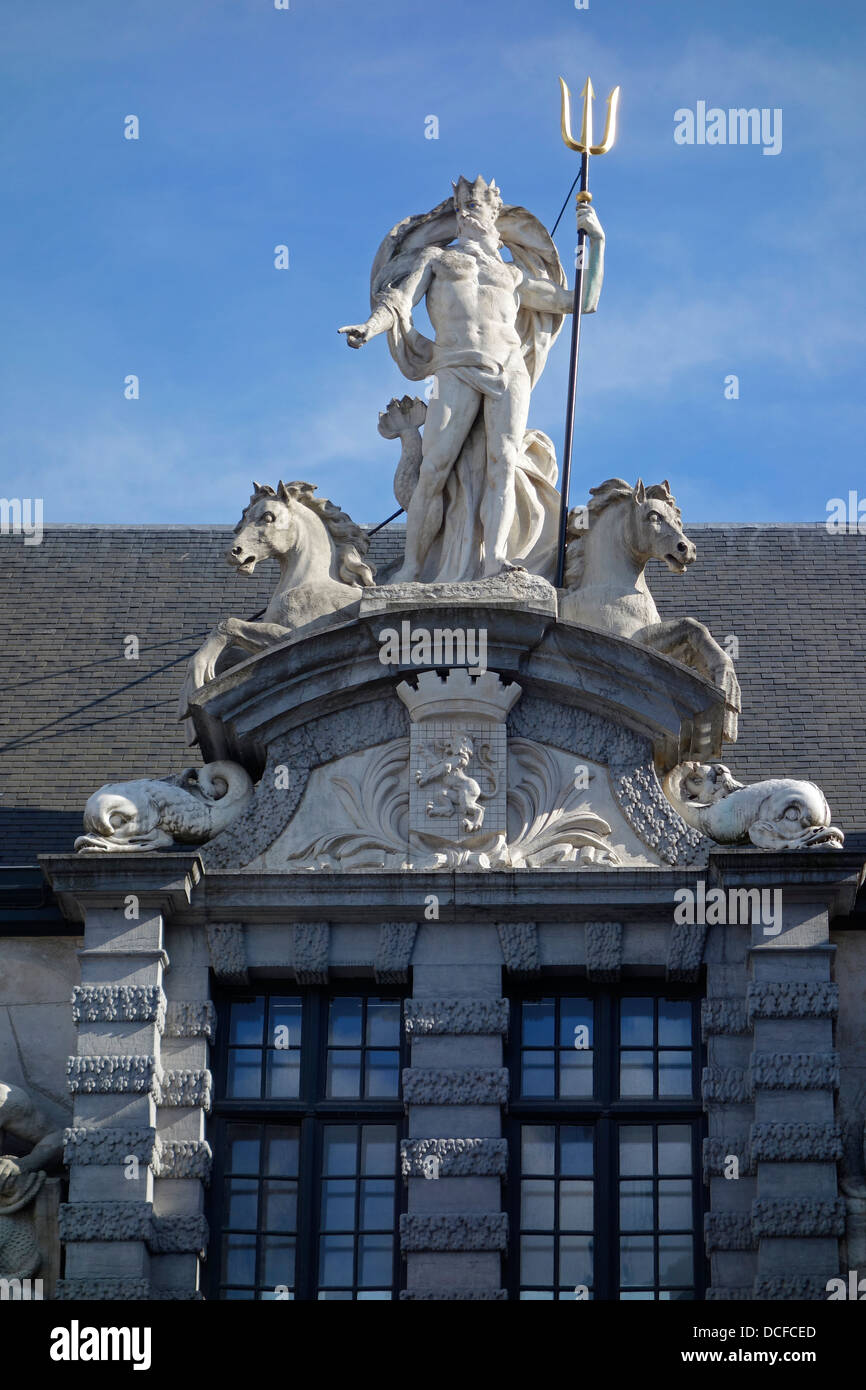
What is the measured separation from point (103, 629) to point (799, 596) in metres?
6.78

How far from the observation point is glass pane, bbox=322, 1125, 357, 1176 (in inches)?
817

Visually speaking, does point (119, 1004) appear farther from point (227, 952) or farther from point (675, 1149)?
point (675, 1149)

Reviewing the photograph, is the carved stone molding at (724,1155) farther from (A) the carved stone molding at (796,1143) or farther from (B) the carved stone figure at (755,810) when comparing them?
(B) the carved stone figure at (755,810)

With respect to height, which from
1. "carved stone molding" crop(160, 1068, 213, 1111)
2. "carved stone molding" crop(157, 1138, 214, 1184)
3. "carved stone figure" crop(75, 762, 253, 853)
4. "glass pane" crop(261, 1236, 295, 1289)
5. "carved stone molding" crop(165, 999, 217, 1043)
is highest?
"carved stone figure" crop(75, 762, 253, 853)

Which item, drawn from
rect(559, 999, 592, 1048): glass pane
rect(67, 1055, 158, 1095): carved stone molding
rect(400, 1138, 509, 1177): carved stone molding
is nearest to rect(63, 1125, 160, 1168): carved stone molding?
rect(67, 1055, 158, 1095): carved stone molding

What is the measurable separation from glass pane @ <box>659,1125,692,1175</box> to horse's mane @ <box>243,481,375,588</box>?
5351 mm

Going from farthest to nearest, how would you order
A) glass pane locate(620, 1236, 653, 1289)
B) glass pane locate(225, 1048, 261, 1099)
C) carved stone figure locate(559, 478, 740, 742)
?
1. carved stone figure locate(559, 478, 740, 742)
2. glass pane locate(225, 1048, 261, 1099)
3. glass pane locate(620, 1236, 653, 1289)

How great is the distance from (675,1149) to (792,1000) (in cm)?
142

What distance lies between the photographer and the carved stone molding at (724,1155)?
2016 cm

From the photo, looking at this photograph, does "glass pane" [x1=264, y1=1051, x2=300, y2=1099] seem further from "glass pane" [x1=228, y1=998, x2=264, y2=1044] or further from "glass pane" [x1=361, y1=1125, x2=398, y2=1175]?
"glass pane" [x1=361, y1=1125, x2=398, y2=1175]

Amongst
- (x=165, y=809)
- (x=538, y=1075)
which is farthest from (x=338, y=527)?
(x=538, y=1075)

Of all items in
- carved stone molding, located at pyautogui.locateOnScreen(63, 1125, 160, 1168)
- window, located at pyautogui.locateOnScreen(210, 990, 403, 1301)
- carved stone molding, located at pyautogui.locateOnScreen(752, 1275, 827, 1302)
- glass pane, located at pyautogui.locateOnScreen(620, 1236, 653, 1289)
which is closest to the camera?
carved stone molding, located at pyautogui.locateOnScreen(752, 1275, 827, 1302)

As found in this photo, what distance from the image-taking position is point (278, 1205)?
67.6ft

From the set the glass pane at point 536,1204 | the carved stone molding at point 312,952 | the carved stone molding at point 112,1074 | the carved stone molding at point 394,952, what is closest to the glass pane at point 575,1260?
the glass pane at point 536,1204
